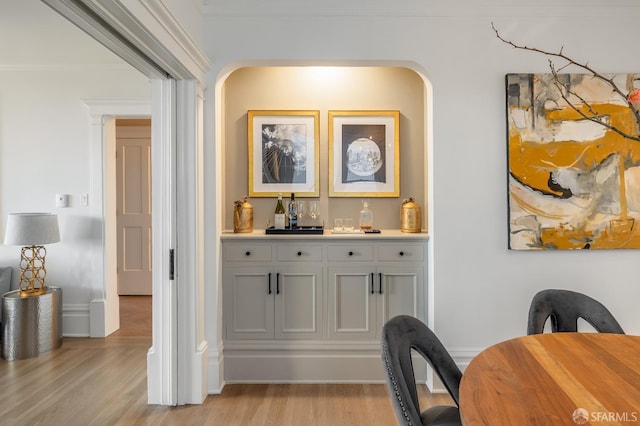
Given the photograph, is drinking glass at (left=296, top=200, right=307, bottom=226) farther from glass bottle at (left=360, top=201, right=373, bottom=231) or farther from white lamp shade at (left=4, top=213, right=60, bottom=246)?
white lamp shade at (left=4, top=213, right=60, bottom=246)

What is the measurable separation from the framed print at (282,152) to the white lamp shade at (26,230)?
1.45 metres


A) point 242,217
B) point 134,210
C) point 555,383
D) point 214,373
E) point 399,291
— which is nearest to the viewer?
point 555,383

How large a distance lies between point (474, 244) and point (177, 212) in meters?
2.00

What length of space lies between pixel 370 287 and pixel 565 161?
5.16 feet

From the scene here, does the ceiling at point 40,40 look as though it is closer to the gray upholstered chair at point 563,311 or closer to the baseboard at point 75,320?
the baseboard at point 75,320

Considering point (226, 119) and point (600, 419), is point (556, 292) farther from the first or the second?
point (226, 119)

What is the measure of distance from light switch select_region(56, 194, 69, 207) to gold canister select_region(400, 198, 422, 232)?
2.94m

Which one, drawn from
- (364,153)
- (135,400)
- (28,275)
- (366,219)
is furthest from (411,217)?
(28,275)

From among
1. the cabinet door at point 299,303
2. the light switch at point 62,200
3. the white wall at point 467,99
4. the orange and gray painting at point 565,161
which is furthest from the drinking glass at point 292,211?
the light switch at point 62,200

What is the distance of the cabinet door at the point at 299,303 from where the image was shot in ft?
9.79

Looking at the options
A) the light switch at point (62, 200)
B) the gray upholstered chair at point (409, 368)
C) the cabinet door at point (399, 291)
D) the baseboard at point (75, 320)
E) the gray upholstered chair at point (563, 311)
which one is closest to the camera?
the gray upholstered chair at point (409, 368)

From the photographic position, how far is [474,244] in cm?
281

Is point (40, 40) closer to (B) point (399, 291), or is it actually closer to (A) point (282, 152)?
(A) point (282, 152)

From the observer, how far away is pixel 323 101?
11.0 feet
